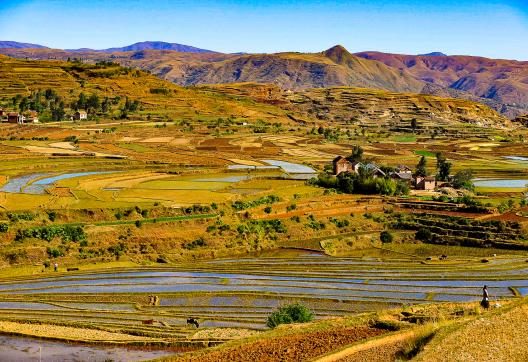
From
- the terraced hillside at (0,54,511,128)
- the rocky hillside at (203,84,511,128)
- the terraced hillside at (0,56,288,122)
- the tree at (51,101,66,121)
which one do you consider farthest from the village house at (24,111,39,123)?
the rocky hillside at (203,84,511,128)

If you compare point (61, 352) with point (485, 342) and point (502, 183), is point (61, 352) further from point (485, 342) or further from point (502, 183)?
point (502, 183)

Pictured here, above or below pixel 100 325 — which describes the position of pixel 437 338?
above

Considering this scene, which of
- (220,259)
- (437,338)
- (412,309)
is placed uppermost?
(437,338)

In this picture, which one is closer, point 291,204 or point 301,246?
point 301,246

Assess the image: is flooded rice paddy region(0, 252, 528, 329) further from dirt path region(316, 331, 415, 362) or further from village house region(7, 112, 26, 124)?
village house region(7, 112, 26, 124)

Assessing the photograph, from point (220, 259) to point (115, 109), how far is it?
84432 mm

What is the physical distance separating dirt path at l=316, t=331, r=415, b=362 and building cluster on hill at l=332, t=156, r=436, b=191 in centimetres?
4708

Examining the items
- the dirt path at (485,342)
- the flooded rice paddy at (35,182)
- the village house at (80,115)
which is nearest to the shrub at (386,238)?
the flooded rice paddy at (35,182)

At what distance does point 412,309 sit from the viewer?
24.4 m

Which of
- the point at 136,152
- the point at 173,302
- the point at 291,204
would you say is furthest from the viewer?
the point at 136,152

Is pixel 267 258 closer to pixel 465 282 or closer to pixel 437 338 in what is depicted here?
pixel 465 282

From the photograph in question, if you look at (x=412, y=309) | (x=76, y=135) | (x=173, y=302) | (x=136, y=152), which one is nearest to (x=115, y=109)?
(x=76, y=135)

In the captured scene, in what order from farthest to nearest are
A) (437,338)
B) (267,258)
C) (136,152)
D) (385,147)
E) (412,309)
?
(385,147), (136,152), (267,258), (412,309), (437,338)

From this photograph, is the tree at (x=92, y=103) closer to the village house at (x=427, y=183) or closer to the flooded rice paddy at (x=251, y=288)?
the village house at (x=427, y=183)
